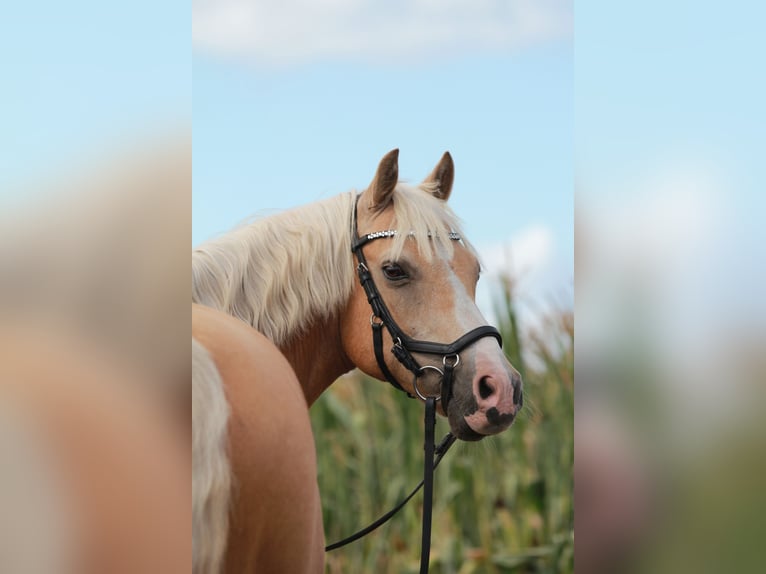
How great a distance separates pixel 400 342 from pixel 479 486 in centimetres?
244

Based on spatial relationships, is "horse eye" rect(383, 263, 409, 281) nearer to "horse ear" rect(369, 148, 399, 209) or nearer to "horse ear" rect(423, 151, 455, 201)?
"horse ear" rect(369, 148, 399, 209)

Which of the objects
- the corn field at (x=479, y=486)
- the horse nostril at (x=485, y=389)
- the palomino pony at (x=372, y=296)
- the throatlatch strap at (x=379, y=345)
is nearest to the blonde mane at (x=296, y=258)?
the palomino pony at (x=372, y=296)

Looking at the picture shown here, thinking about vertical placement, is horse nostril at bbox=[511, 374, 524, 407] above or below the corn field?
above

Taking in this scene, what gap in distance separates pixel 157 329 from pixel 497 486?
3759 mm

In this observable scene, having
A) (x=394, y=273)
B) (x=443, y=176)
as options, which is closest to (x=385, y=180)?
(x=394, y=273)

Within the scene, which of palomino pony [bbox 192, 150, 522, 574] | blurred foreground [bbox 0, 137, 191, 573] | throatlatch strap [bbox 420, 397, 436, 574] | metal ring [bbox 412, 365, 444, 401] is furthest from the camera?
metal ring [bbox 412, 365, 444, 401]

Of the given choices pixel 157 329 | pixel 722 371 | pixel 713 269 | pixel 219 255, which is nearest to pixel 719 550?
pixel 722 371

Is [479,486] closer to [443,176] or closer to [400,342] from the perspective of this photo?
[443,176]

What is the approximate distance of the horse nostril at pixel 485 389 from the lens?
77.5 inches

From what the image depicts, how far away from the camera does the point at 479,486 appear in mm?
4273

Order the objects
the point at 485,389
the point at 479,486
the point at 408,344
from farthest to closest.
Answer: the point at 479,486 < the point at 408,344 < the point at 485,389

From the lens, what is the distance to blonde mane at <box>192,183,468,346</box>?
1877mm

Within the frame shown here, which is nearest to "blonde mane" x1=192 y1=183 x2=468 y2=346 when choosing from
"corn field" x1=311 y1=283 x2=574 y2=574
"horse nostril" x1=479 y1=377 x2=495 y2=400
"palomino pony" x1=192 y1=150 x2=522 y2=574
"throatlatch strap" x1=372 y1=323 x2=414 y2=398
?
"palomino pony" x1=192 y1=150 x2=522 y2=574

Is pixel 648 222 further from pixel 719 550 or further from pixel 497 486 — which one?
pixel 497 486
